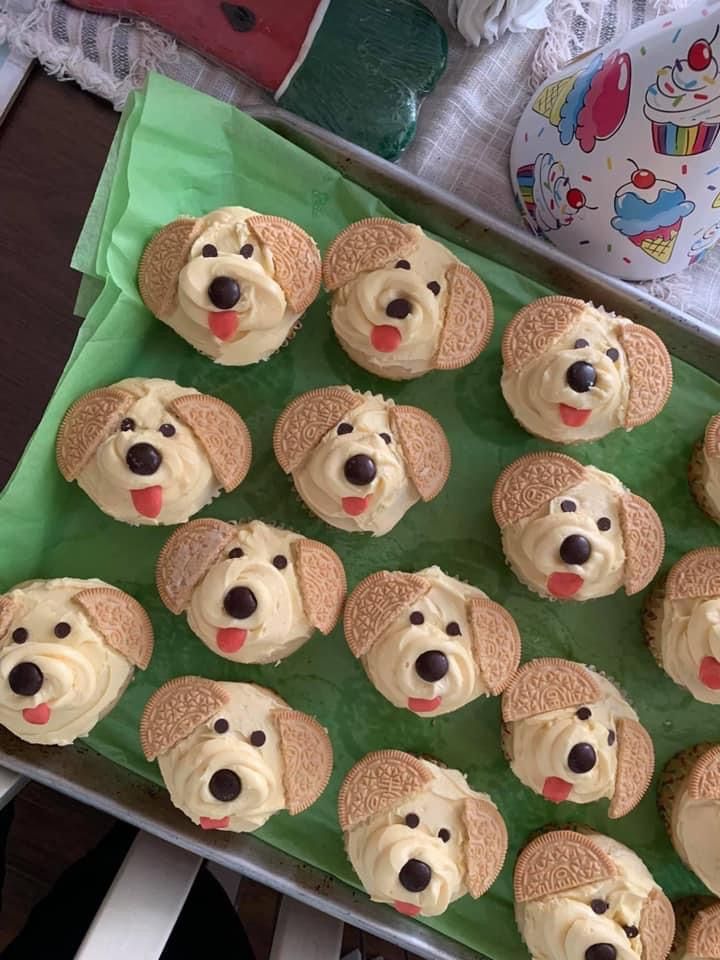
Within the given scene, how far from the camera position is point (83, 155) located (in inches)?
62.5

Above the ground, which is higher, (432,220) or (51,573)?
(432,220)

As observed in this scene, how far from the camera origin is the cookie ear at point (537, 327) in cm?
145

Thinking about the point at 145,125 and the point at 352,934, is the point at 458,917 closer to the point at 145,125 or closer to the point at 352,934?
the point at 352,934

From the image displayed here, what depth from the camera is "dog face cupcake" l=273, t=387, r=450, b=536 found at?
4.68ft

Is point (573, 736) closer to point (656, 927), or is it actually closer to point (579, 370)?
point (656, 927)

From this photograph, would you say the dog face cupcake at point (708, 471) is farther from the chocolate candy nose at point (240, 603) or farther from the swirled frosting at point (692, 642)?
the chocolate candy nose at point (240, 603)

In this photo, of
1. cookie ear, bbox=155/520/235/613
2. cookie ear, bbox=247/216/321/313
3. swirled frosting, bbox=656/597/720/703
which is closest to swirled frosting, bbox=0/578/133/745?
cookie ear, bbox=155/520/235/613

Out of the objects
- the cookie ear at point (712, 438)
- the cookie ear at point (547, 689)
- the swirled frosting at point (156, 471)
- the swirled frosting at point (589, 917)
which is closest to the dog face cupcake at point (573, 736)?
the cookie ear at point (547, 689)

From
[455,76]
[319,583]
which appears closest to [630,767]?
[319,583]

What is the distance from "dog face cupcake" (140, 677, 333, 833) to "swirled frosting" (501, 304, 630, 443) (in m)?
0.66

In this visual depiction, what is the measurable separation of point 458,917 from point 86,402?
109cm

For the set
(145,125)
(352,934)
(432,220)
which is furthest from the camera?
(352,934)

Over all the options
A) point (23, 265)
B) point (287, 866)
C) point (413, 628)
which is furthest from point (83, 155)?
point (287, 866)

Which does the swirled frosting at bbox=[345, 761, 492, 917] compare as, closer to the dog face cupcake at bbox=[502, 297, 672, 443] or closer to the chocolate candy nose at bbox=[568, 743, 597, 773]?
the chocolate candy nose at bbox=[568, 743, 597, 773]
